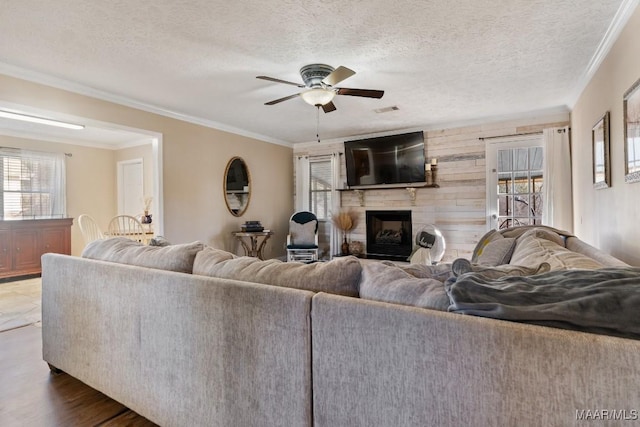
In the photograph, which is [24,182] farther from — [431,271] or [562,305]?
[562,305]

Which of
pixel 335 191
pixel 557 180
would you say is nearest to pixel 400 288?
pixel 557 180

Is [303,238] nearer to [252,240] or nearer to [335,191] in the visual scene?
[252,240]

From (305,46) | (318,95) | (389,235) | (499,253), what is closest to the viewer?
(499,253)

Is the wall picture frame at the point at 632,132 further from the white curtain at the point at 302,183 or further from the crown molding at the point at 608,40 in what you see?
the white curtain at the point at 302,183

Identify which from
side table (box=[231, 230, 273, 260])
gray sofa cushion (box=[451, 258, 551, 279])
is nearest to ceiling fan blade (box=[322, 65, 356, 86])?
gray sofa cushion (box=[451, 258, 551, 279])

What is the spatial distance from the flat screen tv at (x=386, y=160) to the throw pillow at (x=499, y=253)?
3.07 m

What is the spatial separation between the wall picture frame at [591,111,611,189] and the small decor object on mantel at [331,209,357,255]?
365 centimetres

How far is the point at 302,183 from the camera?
6.60m

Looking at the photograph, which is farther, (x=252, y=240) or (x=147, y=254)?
(x=252, y=240)

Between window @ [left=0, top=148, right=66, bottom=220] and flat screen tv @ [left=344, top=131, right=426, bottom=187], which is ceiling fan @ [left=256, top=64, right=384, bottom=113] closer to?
flat screen tv @ [left=344, top=131, right=426, bottom=187]

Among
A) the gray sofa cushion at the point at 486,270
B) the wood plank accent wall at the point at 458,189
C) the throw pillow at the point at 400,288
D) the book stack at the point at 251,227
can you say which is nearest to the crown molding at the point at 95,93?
the book stack at the point at 251,227

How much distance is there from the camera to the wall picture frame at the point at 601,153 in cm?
254

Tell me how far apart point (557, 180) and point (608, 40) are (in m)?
2.24

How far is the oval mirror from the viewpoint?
5.31 m
